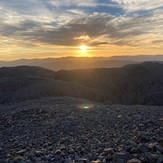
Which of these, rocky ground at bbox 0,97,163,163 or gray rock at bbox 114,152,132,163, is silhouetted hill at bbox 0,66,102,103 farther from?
gray rock at bbox 114,152,132,163

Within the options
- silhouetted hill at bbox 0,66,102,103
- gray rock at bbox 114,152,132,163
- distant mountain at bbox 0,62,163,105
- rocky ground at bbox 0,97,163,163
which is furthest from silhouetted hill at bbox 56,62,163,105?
gray rock at bbox 114,152,132,163

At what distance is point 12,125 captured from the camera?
594 inches

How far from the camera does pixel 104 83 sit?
73562 mm

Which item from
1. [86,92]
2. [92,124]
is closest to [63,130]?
[92,124]

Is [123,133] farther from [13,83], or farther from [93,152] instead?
[13,83]

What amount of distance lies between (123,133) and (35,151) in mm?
3901

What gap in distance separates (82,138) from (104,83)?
62923 mm

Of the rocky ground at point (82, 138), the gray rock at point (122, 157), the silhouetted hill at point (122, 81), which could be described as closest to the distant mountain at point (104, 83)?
the silhouetted hill at point (122, 81)

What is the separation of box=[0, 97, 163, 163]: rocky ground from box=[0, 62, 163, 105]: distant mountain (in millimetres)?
33842

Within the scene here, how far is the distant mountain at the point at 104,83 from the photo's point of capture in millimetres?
52772

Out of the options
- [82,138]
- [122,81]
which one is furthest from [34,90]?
[82,138]

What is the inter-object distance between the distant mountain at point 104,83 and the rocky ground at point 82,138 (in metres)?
33.8

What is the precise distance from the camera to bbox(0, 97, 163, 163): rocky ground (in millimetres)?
8625

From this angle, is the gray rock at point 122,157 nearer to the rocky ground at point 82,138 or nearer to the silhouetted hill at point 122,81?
the rocky ground at point 82,138
